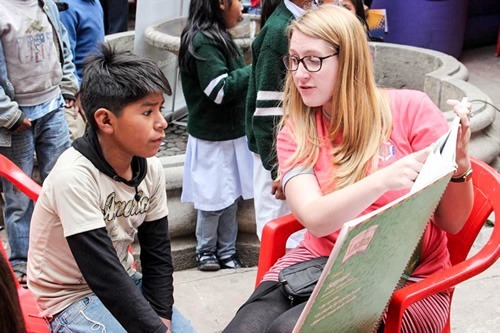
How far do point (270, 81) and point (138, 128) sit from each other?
2.85ft

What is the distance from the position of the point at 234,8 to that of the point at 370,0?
453cm

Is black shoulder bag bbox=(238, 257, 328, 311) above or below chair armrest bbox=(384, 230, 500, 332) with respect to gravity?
below

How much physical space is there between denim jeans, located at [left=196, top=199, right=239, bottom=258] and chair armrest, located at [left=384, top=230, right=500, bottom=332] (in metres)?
1.70

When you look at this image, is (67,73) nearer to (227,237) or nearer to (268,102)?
(227,237)

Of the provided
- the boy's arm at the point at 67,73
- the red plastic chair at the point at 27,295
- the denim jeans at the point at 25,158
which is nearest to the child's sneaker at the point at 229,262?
the denim jeans at the point at 25,158

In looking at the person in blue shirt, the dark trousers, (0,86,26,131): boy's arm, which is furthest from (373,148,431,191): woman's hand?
the dark trousers

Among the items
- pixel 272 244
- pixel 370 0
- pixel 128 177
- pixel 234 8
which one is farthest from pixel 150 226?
pixel 370 0

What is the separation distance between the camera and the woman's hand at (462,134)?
216cm

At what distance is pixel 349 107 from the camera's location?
238 centimetres

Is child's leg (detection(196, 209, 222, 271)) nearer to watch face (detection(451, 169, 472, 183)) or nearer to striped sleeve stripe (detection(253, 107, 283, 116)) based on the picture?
striped sleeve stripe (detection(253, 107, 283, 116))

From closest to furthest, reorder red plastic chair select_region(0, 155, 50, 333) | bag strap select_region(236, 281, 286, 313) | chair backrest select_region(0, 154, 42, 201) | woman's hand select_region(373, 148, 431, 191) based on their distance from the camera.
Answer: woman's hand select_region(373, 148, 431, 191), red plastic chair select_region(0, 155, 50, 333), bag strap select_region(236, 281, 286, 313), chair backrest select_region(0, 154, 42, 201)

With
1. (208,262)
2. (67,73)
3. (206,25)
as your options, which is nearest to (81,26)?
(67,73)

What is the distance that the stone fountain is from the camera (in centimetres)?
395

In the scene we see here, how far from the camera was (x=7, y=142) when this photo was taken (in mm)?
3385
